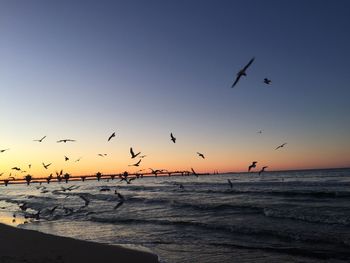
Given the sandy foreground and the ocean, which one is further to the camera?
the ocean

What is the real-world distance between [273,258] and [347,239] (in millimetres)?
4735

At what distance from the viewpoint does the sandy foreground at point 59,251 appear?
1349 cm

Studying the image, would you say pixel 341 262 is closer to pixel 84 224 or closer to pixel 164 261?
pixel 164 261

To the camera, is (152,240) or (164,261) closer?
(164,261)

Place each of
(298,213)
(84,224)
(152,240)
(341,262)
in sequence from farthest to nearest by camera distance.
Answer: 1. (298,213)
2. (84,224)
3. (152,240)
4. (341,262)

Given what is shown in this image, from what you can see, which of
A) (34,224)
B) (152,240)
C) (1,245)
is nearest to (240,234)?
(152,240)

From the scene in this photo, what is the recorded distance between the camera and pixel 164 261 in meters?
14.2

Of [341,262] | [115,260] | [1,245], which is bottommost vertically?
[341,262]

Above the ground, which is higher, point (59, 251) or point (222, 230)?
point (59, 251)

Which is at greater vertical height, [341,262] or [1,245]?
[1,245]

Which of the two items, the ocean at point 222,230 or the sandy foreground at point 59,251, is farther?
the ocean at point 222,230

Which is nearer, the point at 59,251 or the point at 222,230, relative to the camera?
the point at 59,251

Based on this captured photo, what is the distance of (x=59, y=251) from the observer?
14.9 m

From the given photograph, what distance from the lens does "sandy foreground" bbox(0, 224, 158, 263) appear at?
13492 millimetres
